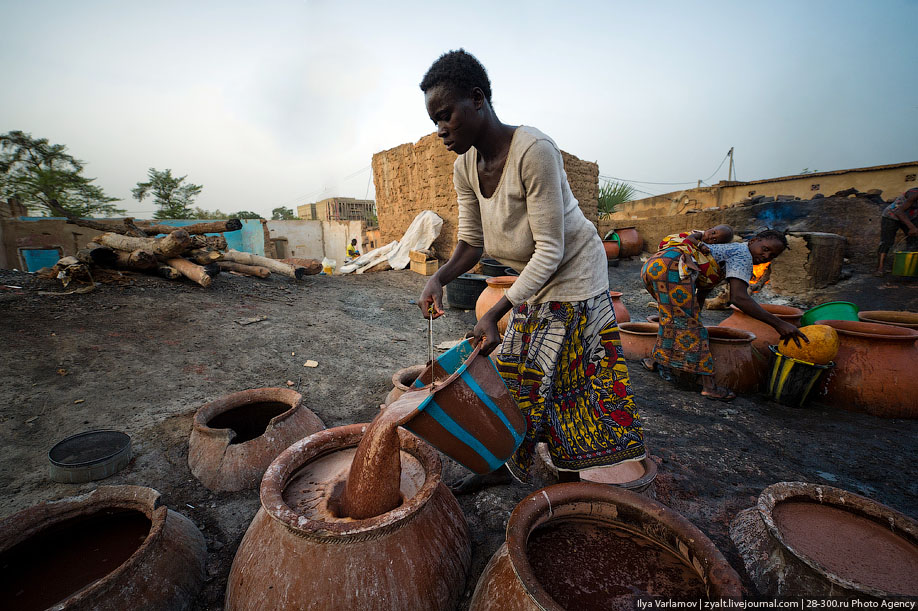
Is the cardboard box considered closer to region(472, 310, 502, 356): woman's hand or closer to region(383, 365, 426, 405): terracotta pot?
region(383, 365, 426, 405): terracotta pot

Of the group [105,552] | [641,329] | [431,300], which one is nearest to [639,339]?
[641,329]

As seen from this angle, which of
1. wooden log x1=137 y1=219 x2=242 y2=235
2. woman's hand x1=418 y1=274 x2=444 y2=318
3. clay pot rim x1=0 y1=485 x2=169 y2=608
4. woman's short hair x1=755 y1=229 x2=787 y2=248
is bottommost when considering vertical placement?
clay pot rim x1=0 y1=485 x2=169 y2=608

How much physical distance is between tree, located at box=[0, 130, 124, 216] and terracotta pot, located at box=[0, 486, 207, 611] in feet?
76.0

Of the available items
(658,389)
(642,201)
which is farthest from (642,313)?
(642,201)

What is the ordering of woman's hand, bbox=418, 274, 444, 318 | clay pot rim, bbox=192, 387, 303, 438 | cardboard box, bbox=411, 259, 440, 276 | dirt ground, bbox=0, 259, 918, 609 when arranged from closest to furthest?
woman's hand, bbox=418, 274, 444, 318 → dirt ground, bbox=0, 259, 918, 609 → clay pot rim, bbox=192, 387, 303, 438 → cardboard box, bbox=411, 259, 440, 276

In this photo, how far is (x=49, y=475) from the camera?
6.89 ft

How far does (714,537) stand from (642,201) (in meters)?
18.0

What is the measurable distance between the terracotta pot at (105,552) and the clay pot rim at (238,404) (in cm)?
54

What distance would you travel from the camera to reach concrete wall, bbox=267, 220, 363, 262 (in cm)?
2150

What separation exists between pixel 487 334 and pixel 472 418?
1.06ft

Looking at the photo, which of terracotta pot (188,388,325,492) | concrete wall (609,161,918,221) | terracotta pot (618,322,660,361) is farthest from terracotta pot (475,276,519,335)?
concrete wall (609,161,918,221)

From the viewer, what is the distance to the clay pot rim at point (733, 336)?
3134 mm

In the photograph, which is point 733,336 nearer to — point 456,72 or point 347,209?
point 456,72

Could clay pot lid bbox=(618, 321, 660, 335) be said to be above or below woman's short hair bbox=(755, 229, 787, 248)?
below
